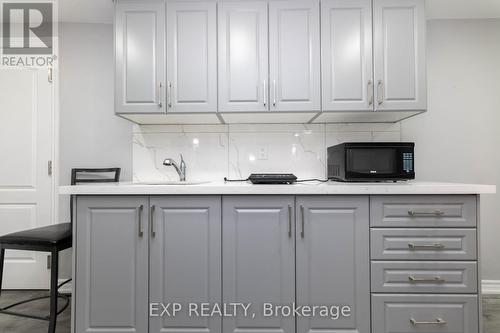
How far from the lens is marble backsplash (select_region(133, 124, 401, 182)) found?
2.43m

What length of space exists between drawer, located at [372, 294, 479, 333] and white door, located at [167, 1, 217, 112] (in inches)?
66.0

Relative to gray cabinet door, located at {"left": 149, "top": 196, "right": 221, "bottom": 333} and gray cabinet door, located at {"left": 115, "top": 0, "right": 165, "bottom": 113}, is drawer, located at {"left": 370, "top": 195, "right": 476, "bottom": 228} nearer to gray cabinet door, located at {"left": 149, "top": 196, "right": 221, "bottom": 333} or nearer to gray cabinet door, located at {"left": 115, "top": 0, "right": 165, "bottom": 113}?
gray cabinet door, located at {"left": 149, "top": 196, "right": 221, "bottom": 333}

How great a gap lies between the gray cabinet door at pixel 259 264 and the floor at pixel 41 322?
1258 millimetres

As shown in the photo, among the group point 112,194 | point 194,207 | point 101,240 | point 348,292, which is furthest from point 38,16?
point 348,292

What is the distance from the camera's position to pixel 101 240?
169cm

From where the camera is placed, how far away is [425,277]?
5.45 ft

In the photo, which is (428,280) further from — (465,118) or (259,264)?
(465,118)

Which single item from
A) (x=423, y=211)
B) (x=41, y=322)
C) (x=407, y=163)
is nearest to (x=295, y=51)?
(x=407, y=163)

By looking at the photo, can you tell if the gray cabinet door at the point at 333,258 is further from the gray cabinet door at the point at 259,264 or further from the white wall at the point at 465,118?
the white wall at the point at 465,118

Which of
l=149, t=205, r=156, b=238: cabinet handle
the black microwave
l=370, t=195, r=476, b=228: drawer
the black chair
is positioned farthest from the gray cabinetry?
the black chair

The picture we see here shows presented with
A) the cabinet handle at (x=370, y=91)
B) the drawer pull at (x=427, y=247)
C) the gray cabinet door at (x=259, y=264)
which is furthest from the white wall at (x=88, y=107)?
the drawer pull at (x=427, y=247)

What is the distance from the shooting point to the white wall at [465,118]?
8.08ft

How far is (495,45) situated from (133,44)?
2915 millimetres

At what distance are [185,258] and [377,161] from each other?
136cm
